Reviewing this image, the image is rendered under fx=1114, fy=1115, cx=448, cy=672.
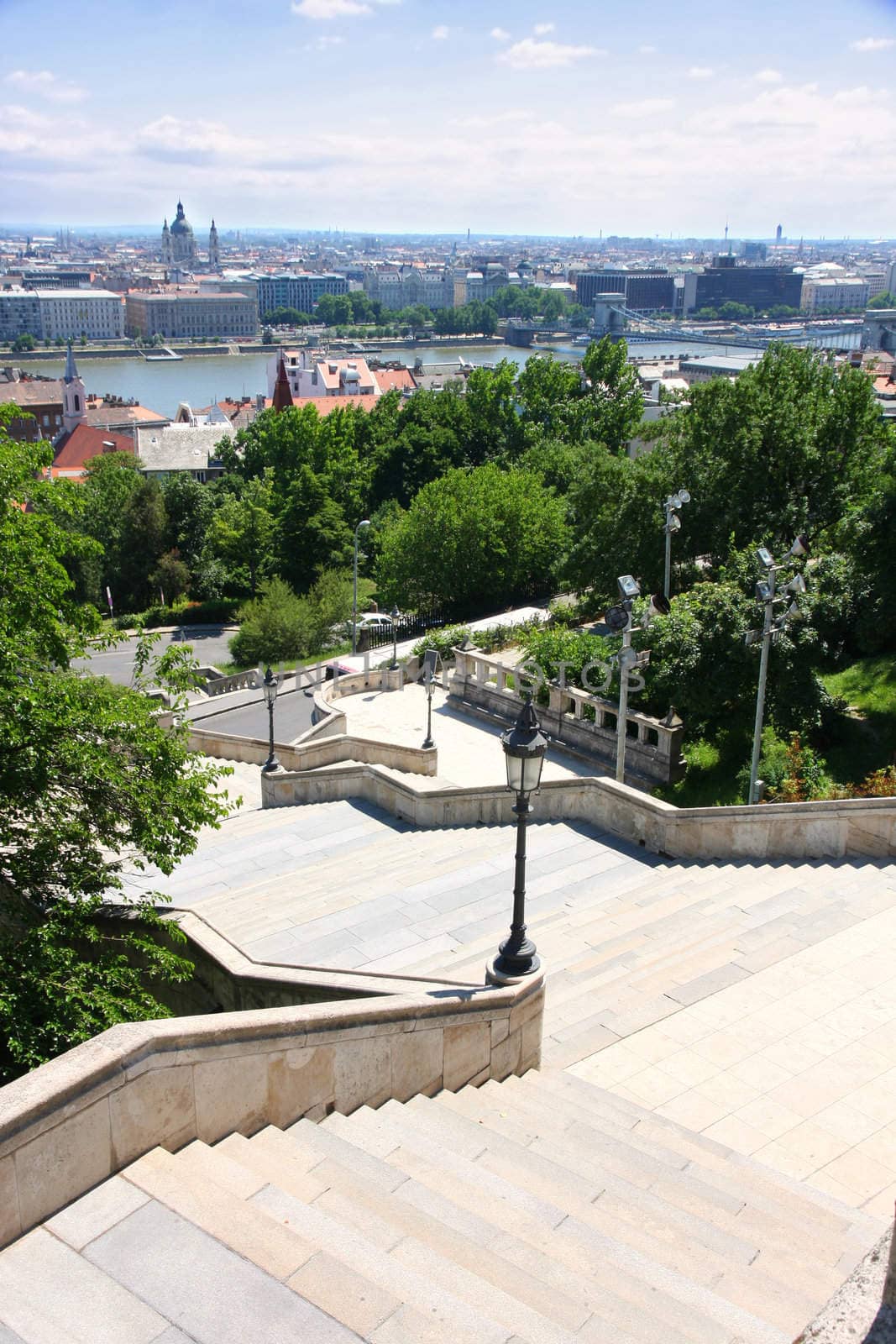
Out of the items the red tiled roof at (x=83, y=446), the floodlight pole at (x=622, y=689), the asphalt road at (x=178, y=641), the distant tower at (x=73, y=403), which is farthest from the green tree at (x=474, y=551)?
the distant tower at (x=73, y=403)

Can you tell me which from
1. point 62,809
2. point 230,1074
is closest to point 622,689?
point 62,809

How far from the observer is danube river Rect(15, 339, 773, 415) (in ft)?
487

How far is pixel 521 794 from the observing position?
7.97 m

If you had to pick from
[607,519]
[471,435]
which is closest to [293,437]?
[471,435]

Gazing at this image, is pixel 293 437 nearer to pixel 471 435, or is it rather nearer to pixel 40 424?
pixel 471 435

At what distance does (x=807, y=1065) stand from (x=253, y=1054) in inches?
165

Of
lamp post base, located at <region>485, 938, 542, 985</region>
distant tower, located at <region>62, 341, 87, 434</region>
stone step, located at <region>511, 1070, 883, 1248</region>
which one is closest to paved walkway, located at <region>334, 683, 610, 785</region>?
lamp post base, located at <region>485, 938, 542, 985</region>

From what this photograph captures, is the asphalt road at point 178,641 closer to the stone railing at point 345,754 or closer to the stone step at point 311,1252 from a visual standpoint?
the stone railing at point 345,754

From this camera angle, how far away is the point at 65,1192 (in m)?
5.53

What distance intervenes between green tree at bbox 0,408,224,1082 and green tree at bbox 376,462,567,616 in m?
25.5

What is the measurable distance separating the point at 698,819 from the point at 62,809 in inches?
281

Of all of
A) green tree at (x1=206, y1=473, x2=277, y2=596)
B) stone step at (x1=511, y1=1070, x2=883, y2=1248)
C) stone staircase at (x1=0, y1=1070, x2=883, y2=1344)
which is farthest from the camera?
green tree at (x1=206, y1=473, x2=277, y2=596)

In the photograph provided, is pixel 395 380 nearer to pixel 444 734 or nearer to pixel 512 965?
pixel 444 734

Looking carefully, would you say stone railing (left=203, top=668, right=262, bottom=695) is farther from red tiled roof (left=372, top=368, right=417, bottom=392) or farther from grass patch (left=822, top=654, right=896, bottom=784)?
red tiled roof (left=372, top=368, right=417, bottom=392)
